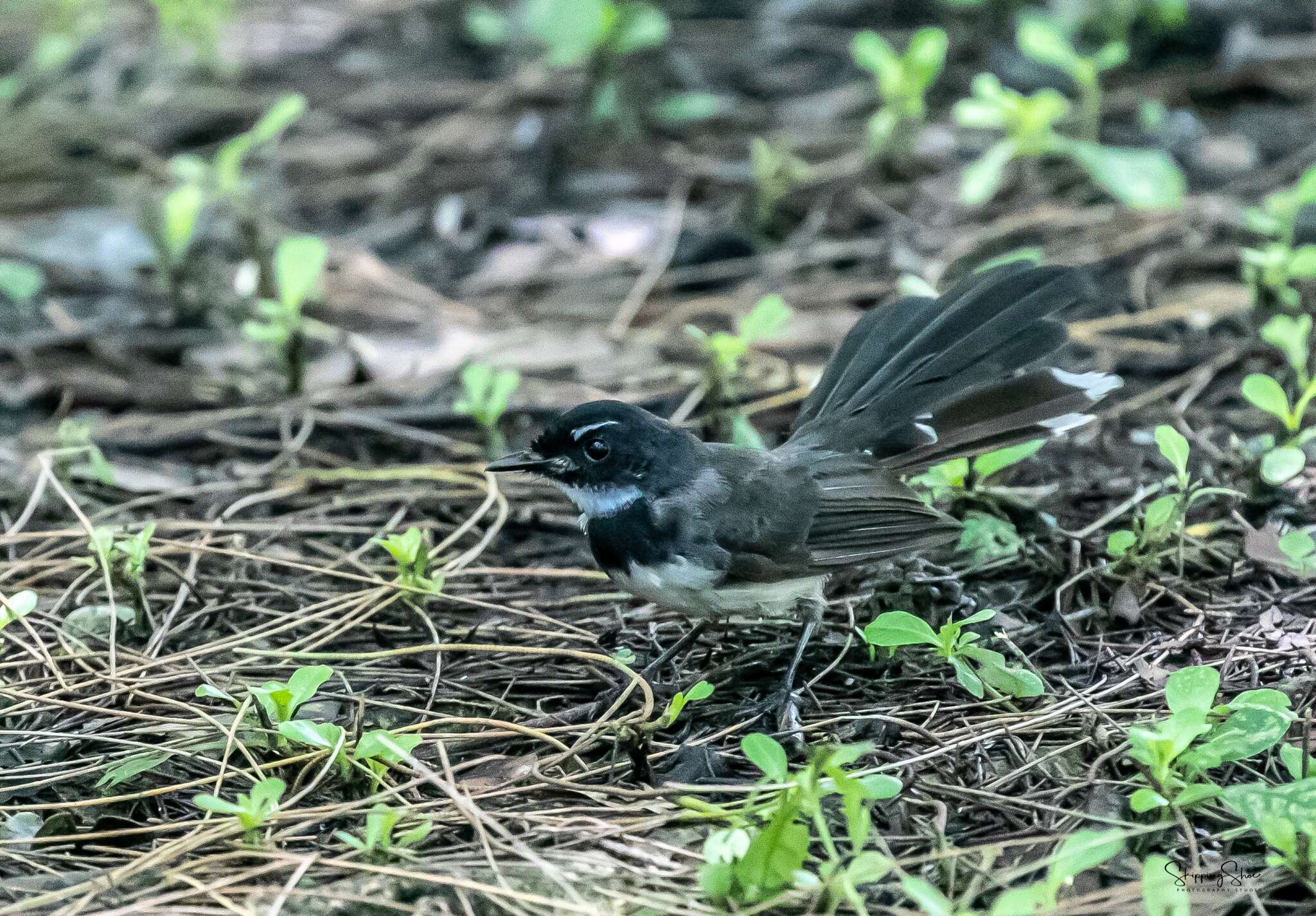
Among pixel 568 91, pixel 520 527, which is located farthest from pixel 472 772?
pixel 568 91

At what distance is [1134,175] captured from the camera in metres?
6.09

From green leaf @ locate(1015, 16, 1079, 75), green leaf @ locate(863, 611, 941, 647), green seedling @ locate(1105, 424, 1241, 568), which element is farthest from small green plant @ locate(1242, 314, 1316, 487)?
green leaf @ locate(1015, 16, 1079, 75)

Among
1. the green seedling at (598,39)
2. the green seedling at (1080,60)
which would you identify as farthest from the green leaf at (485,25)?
the green seedling at (1080,60)

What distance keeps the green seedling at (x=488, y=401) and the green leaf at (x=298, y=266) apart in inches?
28.2

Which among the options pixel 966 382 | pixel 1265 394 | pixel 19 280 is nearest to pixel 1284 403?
pixel 1265 394

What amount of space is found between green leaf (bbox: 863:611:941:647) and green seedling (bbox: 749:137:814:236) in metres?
3.50

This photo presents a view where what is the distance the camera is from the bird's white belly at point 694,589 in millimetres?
3773

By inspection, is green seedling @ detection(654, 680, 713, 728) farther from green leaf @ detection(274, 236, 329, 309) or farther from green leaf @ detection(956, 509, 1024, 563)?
green leaf @ detection(274, 236, 329, 309)

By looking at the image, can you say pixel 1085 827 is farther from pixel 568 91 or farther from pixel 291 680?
pixel 568 91

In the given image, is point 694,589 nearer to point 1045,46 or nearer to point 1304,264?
point 1304,264

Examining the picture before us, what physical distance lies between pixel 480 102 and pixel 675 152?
133 cm

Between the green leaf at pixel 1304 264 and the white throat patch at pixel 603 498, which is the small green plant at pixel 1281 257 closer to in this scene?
the green leaf at pixel 1304 264

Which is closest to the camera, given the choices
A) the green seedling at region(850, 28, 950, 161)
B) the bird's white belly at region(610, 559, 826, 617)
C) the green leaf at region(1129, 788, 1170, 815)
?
the green leaf at region(1129, 788, 1170, 815)

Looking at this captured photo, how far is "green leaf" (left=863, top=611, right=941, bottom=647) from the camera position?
3496 mm
